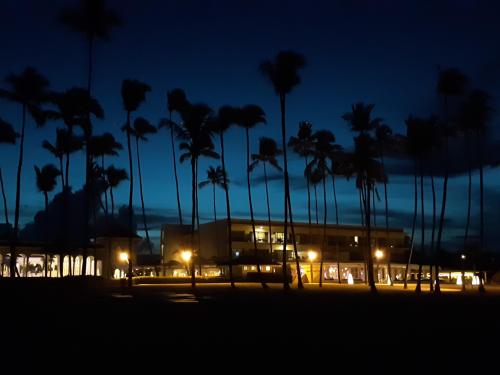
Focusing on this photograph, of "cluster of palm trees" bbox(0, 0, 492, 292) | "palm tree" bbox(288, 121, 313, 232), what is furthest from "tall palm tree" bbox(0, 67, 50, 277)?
"palm tree" bbox(288, 121, 313, 232)

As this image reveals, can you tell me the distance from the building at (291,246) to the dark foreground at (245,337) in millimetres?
44915

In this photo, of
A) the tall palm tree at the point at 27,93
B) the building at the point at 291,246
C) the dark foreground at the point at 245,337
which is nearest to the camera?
the dark foreground at the point at 245,337

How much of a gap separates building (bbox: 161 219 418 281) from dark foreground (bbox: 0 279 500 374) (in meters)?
44.9

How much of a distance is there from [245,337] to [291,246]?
59788 millimetres

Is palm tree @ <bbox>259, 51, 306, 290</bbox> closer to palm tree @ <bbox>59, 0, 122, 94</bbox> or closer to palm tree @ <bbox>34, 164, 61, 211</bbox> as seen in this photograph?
palm tree @ <bbox>59, 0, 122, 94</bbox>

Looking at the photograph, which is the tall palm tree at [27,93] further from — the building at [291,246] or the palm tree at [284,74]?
the building at [291,246]

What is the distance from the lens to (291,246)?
→ 72375mm

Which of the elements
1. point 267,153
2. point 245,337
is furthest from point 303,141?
point 245,337

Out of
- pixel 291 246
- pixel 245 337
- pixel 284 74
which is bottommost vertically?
pixel 245 337

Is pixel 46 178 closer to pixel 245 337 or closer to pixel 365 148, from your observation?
pixel 365 148

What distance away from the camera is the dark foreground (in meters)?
10.1

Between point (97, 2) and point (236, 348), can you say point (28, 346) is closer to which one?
point (236, 348)

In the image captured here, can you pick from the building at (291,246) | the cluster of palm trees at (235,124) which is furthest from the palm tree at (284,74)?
the building at (291,246)

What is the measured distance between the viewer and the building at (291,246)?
6819 cm
